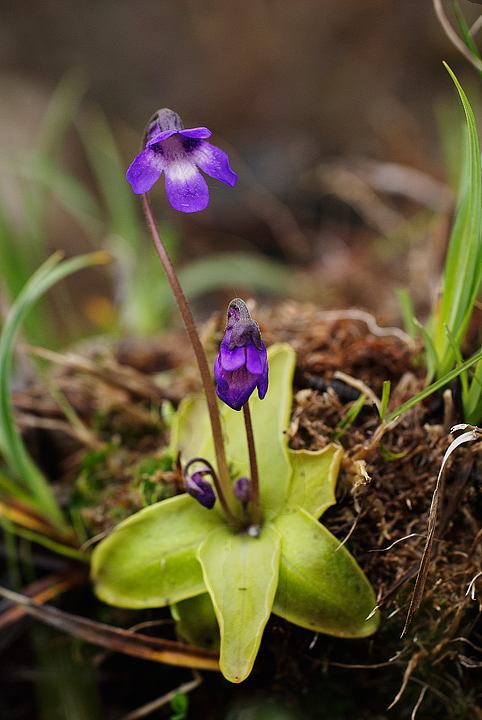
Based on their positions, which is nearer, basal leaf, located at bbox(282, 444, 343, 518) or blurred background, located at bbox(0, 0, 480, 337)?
basal leaf, located at bbox(282, 444, 343, 518)

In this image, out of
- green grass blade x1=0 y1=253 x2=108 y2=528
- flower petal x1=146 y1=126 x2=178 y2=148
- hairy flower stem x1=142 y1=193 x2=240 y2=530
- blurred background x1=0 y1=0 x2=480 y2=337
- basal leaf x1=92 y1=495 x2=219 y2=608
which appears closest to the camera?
flower petal x1=146 y1=126 x2=178 y2=148

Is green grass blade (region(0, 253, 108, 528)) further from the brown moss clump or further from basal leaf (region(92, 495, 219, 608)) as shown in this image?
basal leaf (region(92, 495, 219, 608))

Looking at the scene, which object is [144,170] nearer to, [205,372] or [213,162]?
[213,162]

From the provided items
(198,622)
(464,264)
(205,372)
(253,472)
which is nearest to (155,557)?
(198,622)

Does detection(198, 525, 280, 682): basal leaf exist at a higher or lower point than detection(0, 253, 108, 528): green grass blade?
lower

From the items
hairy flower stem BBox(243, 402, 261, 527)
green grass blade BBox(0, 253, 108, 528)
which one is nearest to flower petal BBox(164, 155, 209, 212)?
hairy flower stem BBox(243, 402, 261, 527)
